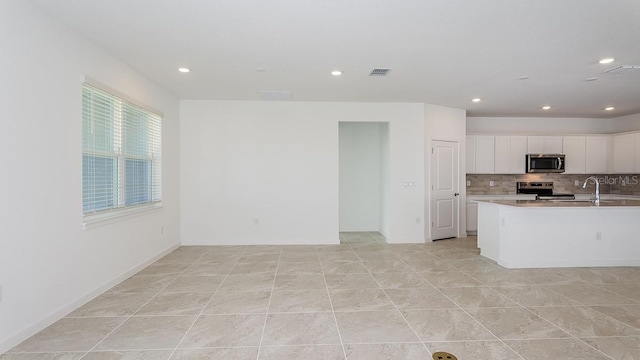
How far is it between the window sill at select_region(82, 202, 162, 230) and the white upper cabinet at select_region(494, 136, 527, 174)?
22.2 ft

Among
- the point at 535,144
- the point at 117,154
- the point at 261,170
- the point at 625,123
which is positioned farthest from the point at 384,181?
the point at 625,123

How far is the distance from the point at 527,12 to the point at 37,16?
4044 mm

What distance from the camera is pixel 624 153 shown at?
7145 mm

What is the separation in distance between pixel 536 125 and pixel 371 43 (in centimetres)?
602

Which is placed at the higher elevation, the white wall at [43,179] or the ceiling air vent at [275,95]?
the ceiling air vent at [275,95]

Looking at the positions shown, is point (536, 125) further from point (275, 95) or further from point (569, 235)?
point (275, 95)

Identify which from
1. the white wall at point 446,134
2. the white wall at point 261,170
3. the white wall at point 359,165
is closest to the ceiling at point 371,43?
the white wall at point 261,170

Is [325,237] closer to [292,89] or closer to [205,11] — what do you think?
[292,89]

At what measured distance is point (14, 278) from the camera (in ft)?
8.27

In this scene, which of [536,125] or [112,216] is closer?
[112,216]

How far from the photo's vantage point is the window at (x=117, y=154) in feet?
11.5

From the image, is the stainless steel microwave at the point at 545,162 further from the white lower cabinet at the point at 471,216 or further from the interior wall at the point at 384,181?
the interior wall at the point at 384,181

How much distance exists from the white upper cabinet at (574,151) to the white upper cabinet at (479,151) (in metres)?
1.63

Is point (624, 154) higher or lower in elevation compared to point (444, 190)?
higher
